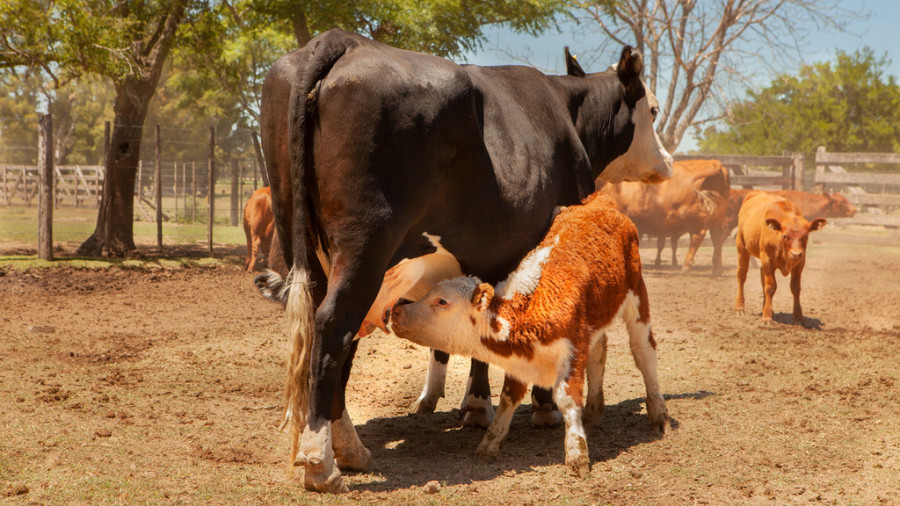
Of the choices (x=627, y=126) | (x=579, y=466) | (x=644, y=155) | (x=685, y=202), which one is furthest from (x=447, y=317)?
(x=685, y=202)

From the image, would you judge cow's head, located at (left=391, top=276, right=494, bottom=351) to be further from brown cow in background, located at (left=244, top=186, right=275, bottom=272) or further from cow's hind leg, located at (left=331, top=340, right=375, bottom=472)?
brown cow in background, located at (left=244, top=186, right=275, bottom=272)

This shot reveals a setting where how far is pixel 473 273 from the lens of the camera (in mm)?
4688

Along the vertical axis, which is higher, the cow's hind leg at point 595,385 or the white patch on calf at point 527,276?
the white patch on calf at point 527,276

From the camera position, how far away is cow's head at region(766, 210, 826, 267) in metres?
8.99

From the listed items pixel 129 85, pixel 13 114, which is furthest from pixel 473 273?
pixel 13 114

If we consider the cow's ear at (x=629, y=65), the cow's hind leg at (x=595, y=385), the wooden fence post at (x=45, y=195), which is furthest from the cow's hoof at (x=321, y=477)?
the wooden fence post at (x=45, y=195)

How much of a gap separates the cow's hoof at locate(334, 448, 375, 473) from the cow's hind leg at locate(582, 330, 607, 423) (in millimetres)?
1646

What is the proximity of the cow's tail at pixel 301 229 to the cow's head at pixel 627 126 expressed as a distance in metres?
2.50

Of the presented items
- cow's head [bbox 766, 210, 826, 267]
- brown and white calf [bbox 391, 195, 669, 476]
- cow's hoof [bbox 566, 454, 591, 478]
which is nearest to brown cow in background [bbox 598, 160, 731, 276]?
cow's head [bbox 766, 210, 826, 267]

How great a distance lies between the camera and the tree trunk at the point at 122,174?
14789 mm

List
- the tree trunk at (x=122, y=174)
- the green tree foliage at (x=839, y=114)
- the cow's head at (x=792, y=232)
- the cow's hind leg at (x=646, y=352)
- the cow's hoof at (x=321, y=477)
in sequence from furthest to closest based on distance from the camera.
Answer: the green tree foliage at (x=839, y=114) → the tree trunk at (x=122, y=174) → the cow's head at (x=792, y=232) → the cow's hind leg at (x=646, y=352) → the cow's hoof at (x=321, y=477)

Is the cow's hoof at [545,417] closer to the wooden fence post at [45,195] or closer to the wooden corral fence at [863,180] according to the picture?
the wooden fence post at [45,195]

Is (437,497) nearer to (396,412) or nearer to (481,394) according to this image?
(481,394)

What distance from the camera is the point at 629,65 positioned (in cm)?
596
